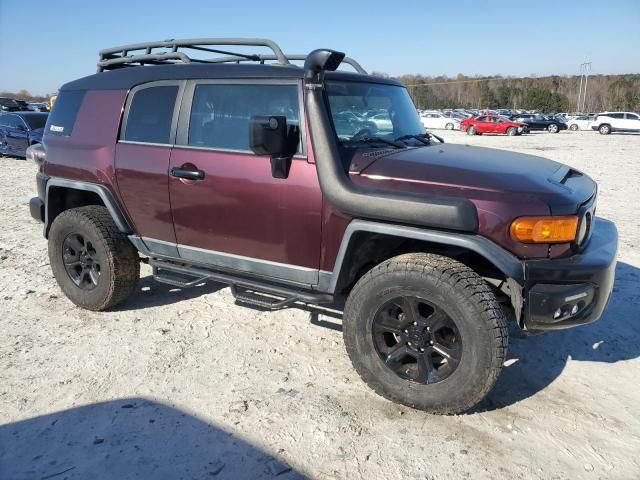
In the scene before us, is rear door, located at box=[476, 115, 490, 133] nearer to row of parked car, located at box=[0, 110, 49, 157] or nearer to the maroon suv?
row of parked car, located at box=[0, 110, 49, 157]

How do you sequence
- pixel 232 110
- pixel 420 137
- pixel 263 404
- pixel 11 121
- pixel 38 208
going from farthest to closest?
pixel 11 121
pixel 38 208
pixel 420 137
pixel 232 110
pixel 263 404

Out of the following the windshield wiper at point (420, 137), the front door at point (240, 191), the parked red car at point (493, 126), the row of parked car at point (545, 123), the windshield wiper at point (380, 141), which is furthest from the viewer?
the row of parked car at point (545, 123)

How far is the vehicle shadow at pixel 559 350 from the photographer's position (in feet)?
10.6

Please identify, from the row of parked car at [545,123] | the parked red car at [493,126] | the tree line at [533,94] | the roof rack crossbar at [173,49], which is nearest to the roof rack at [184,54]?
the roof rack crossbar at [173,49]

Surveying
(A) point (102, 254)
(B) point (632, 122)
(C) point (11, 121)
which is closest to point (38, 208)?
(A) point (102, 254)

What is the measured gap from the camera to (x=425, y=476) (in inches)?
96.3

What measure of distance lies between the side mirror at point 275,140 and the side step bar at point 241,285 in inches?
32.4

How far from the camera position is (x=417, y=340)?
116 inches

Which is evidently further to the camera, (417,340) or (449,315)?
(417,340)

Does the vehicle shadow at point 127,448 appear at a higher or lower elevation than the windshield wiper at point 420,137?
lower

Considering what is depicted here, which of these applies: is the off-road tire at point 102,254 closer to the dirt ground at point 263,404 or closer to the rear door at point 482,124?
the dirt ground at point 263,404

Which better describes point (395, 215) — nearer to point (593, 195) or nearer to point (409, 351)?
point (409, 351)

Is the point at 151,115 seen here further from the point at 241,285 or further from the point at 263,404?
the point at 263,404

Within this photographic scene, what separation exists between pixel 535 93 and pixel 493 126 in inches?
1814
